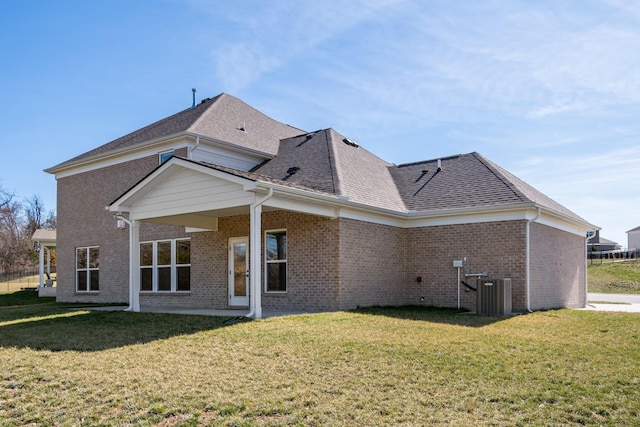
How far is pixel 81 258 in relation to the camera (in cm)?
2269

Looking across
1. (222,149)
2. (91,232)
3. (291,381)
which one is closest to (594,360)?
(291,381)

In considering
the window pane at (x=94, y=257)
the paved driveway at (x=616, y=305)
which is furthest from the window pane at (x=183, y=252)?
the paved driveway at (x=616, y=305)

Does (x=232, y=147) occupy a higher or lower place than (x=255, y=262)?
higher

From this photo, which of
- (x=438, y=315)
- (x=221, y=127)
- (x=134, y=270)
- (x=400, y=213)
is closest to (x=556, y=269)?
(x=400, y=213)

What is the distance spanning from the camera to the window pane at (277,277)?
15391 mm

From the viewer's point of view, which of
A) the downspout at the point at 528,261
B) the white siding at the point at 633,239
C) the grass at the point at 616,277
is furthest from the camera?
the white siding at the point at 633,239

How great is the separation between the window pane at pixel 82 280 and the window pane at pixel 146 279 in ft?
13.1

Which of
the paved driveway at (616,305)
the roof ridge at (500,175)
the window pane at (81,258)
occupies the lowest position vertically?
the paved driveway at (616,305)

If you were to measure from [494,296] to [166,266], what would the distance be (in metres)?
11.1

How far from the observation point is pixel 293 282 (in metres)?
15.0

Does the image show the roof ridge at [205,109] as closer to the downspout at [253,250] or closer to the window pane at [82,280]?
the downspout at [253,250]

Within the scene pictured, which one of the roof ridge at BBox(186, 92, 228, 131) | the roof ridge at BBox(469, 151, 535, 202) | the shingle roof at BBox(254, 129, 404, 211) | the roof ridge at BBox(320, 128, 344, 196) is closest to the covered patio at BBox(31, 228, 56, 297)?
the roof ridge at BBox(186, 92, 228, 131)

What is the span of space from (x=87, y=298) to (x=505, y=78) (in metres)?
17.8

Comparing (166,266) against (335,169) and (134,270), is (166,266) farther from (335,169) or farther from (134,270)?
(335,169)
